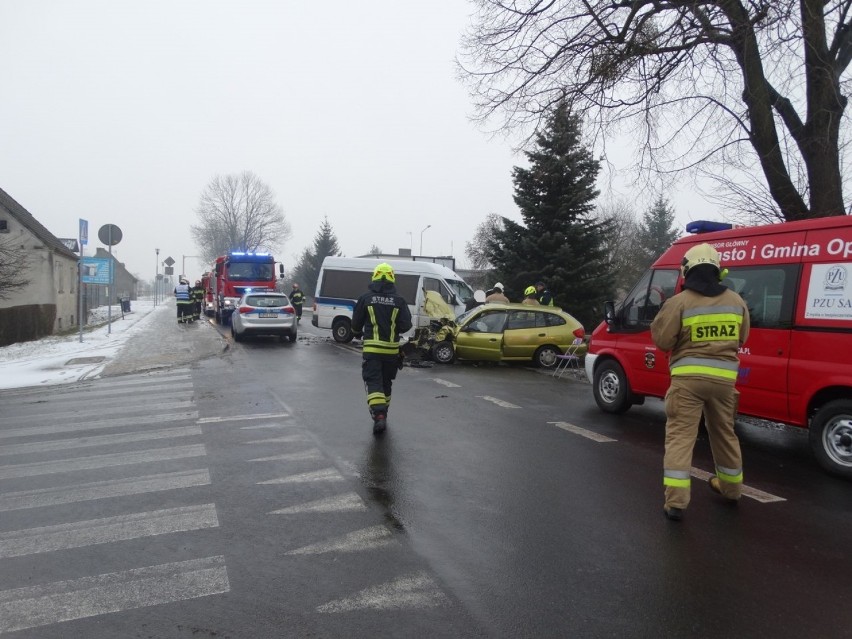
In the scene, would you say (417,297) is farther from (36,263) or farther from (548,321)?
(36,263)

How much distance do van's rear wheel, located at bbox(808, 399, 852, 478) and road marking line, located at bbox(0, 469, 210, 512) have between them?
5.49m

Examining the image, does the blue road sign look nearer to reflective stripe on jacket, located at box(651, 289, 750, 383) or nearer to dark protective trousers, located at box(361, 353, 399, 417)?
dark protective trousers, located at box(361, 353, 399, 417)

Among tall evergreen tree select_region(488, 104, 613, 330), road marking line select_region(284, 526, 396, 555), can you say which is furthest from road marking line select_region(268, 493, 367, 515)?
tall evergreen tree select_region(488, 104, 613, 330)

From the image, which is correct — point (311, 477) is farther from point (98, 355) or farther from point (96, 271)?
point (96, 271)

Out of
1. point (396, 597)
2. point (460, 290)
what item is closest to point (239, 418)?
point (396, 597)

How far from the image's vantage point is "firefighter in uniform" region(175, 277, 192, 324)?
1049 inches

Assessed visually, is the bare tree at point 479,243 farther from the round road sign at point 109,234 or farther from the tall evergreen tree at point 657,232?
the round road sign at point 109,234

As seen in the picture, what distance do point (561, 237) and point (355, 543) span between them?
789 inches

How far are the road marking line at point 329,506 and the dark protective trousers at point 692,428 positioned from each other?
7.40ft

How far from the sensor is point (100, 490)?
5.15 m

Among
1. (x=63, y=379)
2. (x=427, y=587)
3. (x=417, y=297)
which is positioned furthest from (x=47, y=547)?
(x=417, y=297)

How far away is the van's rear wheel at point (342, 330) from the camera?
62.1 feet

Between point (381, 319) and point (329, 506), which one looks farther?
point (381, 319)

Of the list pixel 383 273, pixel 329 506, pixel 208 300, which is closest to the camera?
pixel 329 506
